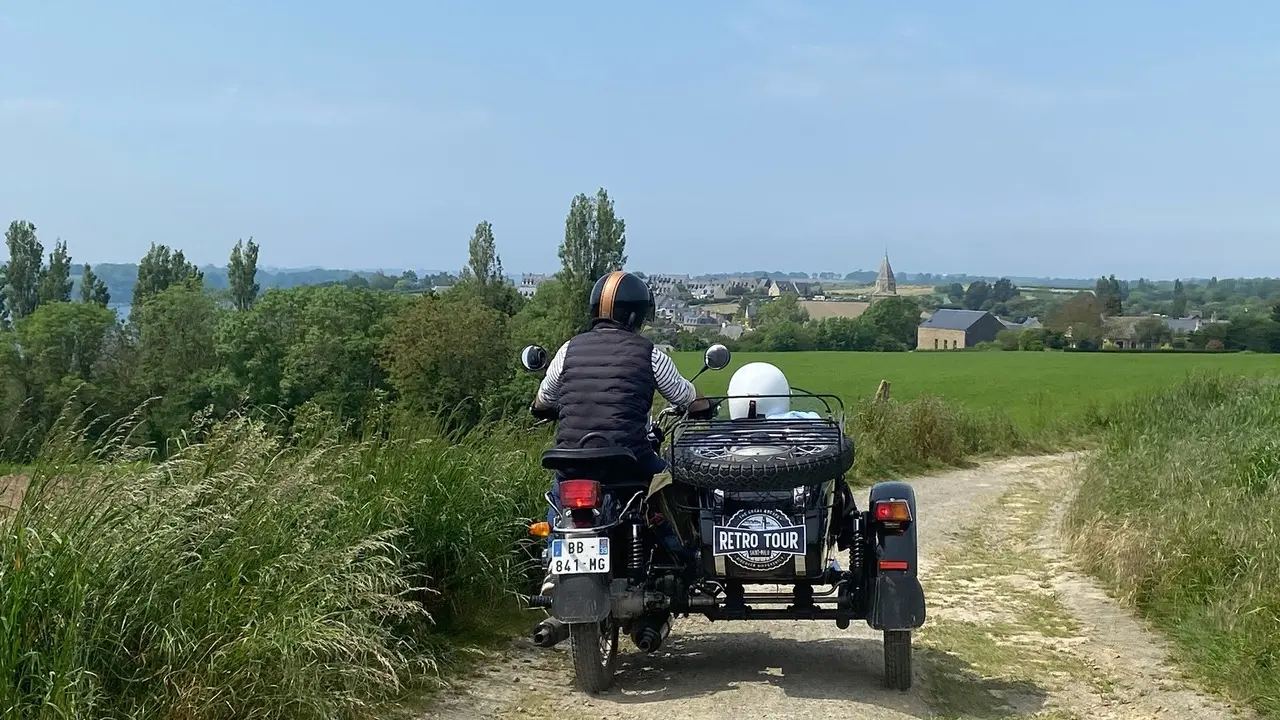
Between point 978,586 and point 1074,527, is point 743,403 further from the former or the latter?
point 1074,527

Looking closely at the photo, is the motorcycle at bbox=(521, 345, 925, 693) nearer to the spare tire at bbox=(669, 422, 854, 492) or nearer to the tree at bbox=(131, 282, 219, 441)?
the spare tire at bbox=(669, 422, 854, 492)

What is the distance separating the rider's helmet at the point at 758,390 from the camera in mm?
6312

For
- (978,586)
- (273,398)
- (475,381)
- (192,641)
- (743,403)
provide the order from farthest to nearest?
(273,398) < (475,381) < (978,586) < (743,403) < (192,641)

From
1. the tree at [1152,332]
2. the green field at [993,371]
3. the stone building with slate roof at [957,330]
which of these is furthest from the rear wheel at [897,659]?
the stone building with slate roof at [957,330]

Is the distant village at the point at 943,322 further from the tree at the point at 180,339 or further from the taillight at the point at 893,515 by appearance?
the taillight at the point at 893,515

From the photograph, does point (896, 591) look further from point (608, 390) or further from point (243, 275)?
point (243, 275)

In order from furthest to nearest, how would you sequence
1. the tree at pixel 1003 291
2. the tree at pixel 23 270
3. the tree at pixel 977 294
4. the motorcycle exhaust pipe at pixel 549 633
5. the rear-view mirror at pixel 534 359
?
the tree at pixel 1003 291 < the tree at pixel 977 294 < the tree at pixel 23 270 < the rear-view mirror at pixel 534 359 < the motorcycle exhaust pipe at pixel 549 633

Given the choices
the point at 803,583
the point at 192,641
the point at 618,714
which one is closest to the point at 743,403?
the point at 803,583

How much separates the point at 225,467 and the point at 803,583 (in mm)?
2754

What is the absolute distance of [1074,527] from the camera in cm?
1002

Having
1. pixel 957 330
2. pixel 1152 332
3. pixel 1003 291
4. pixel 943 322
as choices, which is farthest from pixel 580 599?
pixel 1003 291

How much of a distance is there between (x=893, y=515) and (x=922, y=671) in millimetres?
1183

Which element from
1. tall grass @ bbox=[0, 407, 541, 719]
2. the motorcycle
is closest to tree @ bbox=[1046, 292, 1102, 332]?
the motorcycle

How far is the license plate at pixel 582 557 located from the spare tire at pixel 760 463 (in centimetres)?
47
